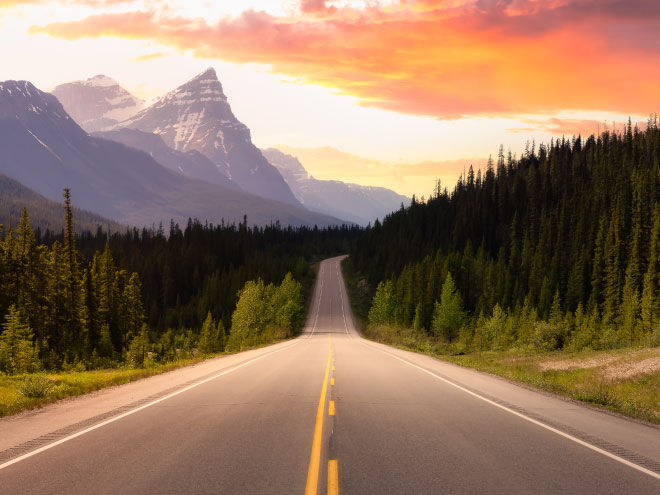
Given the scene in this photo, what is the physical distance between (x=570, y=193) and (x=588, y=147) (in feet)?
135

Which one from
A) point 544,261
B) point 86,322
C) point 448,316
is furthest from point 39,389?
point 544,261

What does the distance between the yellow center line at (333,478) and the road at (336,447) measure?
0.01 m

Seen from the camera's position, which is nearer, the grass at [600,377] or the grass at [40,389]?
the grass at [40,389]

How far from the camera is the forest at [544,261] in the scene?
67875 millimetres

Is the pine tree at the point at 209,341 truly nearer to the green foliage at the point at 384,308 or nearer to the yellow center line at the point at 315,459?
the green foliage at the point at 384,308

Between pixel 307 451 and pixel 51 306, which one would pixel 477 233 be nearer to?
pixel 51 306

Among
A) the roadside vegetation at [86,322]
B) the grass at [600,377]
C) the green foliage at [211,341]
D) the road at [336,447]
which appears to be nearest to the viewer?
the road at [336,447]

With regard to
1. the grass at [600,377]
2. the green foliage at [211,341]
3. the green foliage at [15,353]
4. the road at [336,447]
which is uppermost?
the road at [336,447]

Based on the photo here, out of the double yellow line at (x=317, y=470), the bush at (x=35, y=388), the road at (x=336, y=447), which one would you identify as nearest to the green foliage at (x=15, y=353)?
the bush at (x=35, y=388)

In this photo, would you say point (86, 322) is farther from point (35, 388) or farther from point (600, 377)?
point (600, 377)

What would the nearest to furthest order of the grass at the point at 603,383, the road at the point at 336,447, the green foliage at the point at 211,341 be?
the road at the point at 336,447 < the grass at the point at 603,383 < the green foliage at the point at 211,341

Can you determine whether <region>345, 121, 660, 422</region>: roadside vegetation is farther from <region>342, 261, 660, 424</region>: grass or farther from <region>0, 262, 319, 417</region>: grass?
<region>0, 262, 319, 417</region>: grass

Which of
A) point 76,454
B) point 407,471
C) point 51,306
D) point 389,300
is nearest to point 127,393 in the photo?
point 76,454

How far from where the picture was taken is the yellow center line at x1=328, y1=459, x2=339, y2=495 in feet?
22.1
